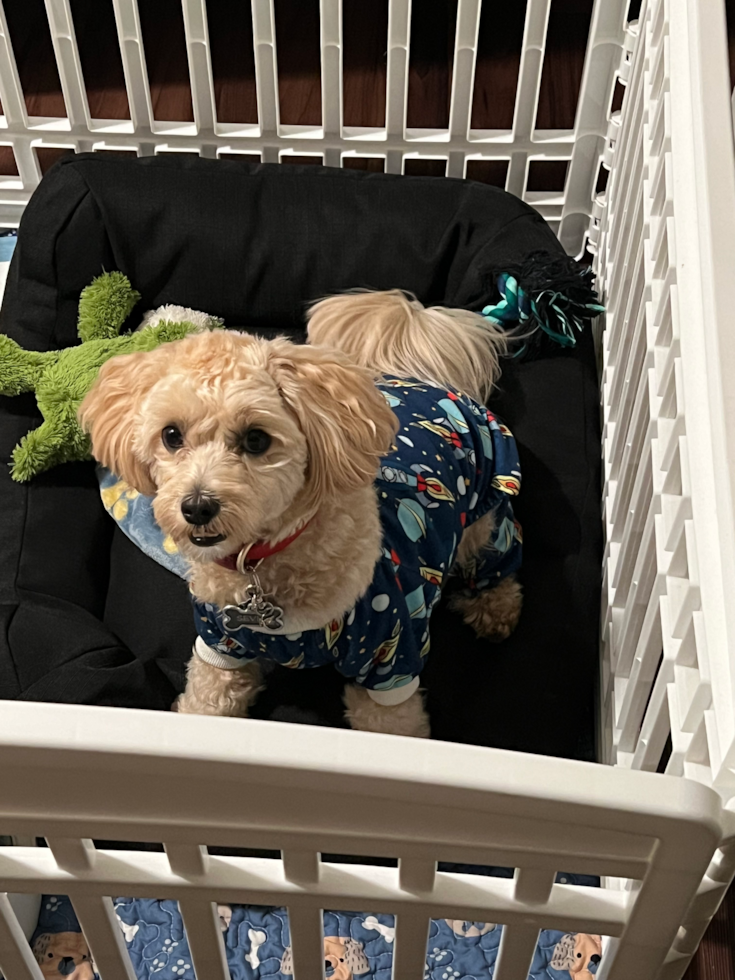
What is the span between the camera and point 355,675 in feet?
4.12

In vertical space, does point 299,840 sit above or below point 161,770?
below

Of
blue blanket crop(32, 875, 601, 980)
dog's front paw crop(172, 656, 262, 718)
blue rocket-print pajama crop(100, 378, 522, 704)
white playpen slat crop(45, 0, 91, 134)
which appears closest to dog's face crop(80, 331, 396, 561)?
blue rocket-print pajama crop(100, 378, 522, 704)

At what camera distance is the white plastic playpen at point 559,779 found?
2.08ft

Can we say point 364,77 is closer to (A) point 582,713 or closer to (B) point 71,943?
(A) point 582,713

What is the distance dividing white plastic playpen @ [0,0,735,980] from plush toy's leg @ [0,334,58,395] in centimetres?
78

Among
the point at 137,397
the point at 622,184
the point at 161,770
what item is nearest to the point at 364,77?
the point at 622,184

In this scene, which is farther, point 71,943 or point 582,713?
point 582,713

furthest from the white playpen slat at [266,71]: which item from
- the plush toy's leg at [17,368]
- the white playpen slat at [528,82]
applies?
the plush toy's leg at [17,368]

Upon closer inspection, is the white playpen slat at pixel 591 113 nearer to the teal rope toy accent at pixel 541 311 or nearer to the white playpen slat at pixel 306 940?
the teal rope toy accent at pixel 541 311

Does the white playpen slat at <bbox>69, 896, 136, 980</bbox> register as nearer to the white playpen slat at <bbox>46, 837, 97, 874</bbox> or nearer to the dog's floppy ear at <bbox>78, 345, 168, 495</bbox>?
the white playpen slat at <bbox>46, 837, 97, 874</bbox>

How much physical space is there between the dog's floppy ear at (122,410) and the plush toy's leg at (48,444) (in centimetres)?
45

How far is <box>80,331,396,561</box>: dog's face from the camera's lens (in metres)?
1.02

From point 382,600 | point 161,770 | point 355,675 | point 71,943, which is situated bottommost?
point 71,943

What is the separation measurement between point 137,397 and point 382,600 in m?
0.37
